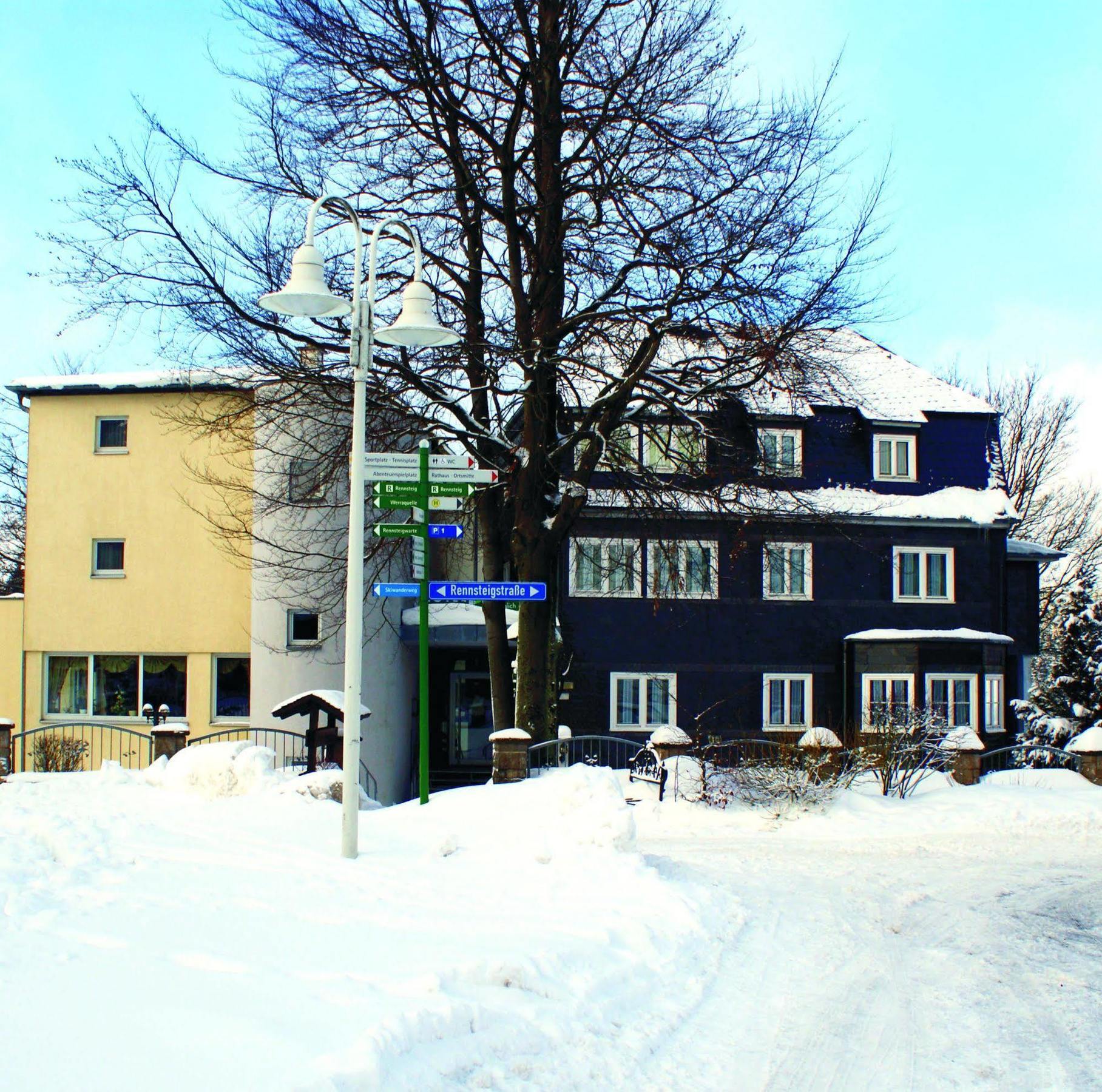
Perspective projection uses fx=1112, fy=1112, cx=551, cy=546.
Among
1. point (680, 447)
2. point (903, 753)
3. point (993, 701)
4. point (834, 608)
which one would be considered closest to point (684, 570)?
point (834, 608)

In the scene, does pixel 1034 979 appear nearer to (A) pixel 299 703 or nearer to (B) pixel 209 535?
(A) pixel 299 703

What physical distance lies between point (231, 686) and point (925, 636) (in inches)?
657

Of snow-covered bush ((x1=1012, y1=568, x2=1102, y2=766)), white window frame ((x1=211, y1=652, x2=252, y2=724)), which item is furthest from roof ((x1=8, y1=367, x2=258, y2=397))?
snow-covered bush ((x1=1012, y1=568, x2=1102, y2=766))

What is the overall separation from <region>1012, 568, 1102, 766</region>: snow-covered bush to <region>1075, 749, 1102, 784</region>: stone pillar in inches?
388

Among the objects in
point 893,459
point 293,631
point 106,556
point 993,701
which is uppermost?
point 893,459

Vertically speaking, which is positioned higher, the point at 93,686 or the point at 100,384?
the point at 100,384

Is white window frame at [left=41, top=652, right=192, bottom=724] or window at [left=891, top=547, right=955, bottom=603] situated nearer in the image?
white window frame at [left=41, top=652, right=192, bottom=724]

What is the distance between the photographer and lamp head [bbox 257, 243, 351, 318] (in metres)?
8.65

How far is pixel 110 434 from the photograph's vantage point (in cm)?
2442

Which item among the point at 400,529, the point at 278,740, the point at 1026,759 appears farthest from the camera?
the point at 1026,759

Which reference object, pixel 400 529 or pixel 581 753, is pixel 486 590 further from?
pixel 581 753

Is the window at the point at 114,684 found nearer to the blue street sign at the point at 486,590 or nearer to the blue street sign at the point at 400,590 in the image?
the blue street sign at the point at 486,590

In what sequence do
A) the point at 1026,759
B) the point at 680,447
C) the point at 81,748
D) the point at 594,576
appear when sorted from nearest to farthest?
the point at 680,447, the point at 81,748, the point at 1026,759, the point at 594,576

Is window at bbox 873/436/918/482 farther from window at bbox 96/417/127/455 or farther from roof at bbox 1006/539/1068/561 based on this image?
window at bbox 96/417/127/455
